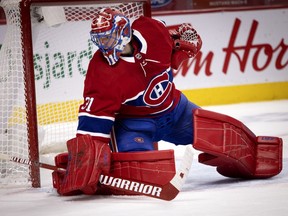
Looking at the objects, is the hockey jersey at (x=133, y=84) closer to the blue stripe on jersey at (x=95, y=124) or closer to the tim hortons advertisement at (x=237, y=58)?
the blue stripe on jersey at (x=95, y=124)

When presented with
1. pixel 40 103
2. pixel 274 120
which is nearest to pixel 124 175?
pixel 40 103

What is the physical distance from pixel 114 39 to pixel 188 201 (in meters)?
0.74

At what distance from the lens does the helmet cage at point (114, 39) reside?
339 centimetres

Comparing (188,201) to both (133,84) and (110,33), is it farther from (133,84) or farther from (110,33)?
(110,33)

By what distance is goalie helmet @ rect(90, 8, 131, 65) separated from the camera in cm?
338

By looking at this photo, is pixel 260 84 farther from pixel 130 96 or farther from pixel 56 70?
pixel 130 96

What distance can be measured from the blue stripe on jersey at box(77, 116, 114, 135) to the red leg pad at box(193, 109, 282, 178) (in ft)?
1.23

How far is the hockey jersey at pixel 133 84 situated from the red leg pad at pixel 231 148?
0.68 feet

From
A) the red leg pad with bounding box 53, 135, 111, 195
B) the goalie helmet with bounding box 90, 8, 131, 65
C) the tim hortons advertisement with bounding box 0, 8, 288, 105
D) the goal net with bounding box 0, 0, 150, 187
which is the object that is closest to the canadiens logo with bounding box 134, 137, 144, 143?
the red leg pad with bounding box 53, 135, 111, 195

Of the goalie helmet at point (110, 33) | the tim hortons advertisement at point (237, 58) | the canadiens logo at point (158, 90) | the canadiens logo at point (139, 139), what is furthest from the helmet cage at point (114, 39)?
the tim hortons advertisement at point (237, 58)

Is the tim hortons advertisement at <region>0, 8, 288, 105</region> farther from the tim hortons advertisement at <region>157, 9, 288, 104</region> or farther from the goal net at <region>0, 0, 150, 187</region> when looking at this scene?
the goal net at <region>0, 0, 150, 187</region>

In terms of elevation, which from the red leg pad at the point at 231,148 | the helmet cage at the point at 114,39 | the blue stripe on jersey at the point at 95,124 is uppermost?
the helmet cage at the point at 114,39

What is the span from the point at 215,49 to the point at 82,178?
15.8 feet

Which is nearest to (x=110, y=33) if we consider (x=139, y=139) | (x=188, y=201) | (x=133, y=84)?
(x=133, y=84)
